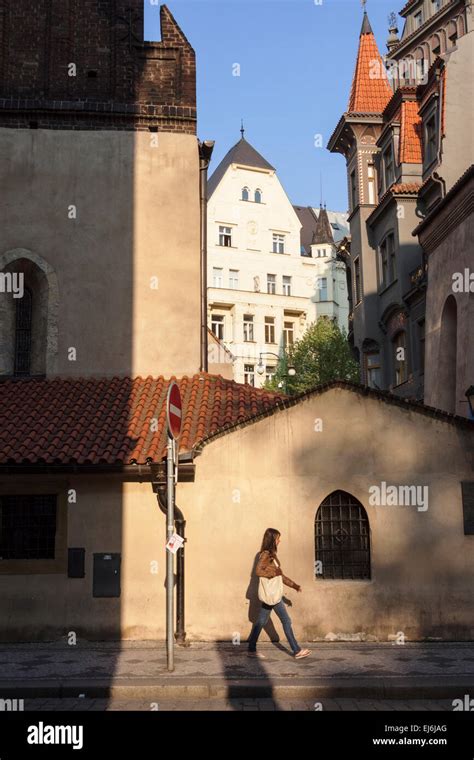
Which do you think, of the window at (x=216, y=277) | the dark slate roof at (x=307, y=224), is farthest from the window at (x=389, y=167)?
the dark slate roof at (x=307, y=224)

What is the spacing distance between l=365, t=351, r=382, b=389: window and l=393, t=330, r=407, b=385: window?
3.77 ft

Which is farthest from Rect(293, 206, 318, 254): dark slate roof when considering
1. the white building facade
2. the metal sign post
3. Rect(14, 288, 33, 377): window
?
the metal sign post

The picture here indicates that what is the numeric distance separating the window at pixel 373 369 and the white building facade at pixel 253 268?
27.4 m

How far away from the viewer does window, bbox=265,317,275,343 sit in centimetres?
6162

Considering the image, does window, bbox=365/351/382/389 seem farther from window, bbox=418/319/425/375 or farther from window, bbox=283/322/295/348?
window, bbox=283/322/295/348

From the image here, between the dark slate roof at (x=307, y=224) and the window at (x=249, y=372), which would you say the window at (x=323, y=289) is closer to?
the dark slate roof at (x=307, y=224)

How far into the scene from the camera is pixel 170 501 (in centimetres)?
1037

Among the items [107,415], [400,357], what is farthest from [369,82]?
[107,415]

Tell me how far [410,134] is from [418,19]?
390 inches

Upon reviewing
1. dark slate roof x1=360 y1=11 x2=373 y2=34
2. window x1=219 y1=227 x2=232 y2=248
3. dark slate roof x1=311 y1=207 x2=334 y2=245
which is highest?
dark slate roof x1=311 y1=207 x2=334 y2=245

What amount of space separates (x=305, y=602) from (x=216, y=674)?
3160 millimetres

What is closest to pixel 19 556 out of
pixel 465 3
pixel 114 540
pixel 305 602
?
pixel 114 540

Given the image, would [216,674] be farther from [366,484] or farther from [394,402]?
[394,402]

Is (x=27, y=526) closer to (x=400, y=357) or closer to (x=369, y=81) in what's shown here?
(x=400, y=357)
